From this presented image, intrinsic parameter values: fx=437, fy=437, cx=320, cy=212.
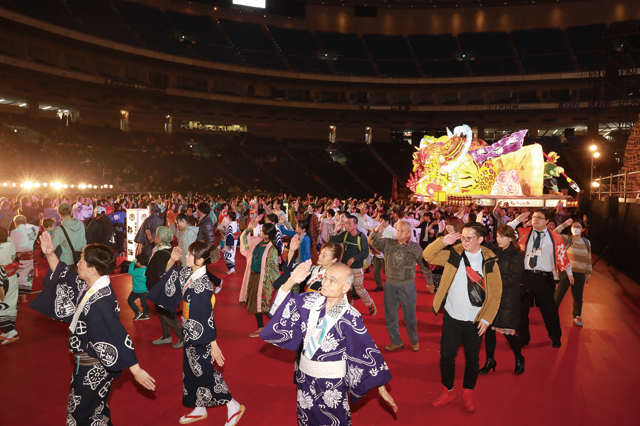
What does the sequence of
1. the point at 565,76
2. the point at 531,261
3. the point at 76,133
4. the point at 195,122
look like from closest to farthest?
the point at 531,261, the point at 76,133, the point at 565,76, the point at 195,122

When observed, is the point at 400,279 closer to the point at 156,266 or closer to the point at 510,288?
the point at 510,288

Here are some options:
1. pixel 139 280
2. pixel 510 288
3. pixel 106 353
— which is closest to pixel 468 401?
pixel 510 288

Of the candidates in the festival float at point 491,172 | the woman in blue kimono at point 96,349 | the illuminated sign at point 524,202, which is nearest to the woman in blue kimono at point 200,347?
the woman in blue kimono at point 96,349

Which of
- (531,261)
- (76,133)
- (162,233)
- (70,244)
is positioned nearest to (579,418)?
(531,261)

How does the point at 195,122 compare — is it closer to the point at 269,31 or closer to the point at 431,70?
the point at 269,31

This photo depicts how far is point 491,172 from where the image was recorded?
22.5m

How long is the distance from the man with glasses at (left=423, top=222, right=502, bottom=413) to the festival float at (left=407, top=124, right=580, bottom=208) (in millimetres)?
17110

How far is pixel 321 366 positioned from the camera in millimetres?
3027

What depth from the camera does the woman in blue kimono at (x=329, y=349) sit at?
9.92ft

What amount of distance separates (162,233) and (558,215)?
11001mm

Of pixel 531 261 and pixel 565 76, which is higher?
pixel 565 76

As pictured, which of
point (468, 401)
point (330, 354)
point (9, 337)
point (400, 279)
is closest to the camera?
point (330, 354)

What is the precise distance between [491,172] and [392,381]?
1961 cm

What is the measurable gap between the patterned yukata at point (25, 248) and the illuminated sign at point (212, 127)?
1340 inches
